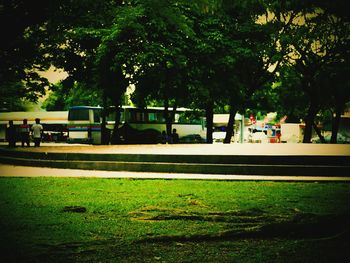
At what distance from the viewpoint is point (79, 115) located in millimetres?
37781

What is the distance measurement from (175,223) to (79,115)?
3293cm

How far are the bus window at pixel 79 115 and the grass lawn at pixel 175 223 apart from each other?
90.4 feet

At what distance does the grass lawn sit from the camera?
15.3 ft

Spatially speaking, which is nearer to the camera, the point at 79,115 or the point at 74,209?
the point at 74,209

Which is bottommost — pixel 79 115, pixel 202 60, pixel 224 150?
pixel 224 150

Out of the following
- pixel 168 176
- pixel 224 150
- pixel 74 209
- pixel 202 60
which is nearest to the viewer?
pixel 74 209

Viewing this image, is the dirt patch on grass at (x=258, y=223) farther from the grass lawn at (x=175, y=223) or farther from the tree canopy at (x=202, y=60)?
the tree canopy at (x=202, y=60)

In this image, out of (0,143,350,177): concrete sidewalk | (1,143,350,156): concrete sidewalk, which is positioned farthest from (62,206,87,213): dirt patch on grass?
(1,143,350,156): concrete sidewalk

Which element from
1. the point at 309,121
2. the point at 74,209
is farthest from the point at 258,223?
the point at 309,121

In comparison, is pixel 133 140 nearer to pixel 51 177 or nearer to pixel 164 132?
pixel 164 132

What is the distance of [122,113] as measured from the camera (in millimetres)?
37281

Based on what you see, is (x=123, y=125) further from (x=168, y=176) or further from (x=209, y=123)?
(x=168, y=176)

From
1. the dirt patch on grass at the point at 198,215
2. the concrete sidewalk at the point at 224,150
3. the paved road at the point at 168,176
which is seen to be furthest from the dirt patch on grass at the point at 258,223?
the concrete sidewalk at the point at 224,150

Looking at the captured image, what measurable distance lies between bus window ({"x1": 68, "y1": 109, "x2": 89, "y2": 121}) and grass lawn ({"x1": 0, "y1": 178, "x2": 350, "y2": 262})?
1085 inches
